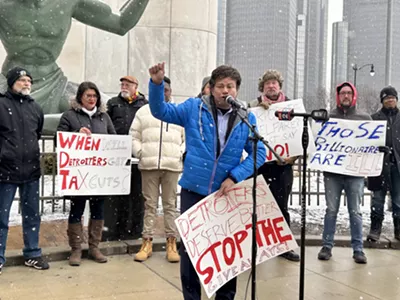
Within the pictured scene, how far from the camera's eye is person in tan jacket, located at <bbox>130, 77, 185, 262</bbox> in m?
5.54

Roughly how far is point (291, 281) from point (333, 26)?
82.3m

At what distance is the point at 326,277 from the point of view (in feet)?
17.0

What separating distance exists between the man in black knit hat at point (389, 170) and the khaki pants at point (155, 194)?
2.41 m

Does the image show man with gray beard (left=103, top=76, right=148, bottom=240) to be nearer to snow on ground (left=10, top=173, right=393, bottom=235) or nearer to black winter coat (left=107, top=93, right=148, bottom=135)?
black winter coat (left=107, top=93, right=148, bottom=135)

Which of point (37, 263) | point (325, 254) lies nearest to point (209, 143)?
point (37, 263)

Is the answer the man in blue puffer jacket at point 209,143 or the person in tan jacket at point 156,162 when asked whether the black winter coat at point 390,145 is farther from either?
the man in blue puffer jacket at point 209,143

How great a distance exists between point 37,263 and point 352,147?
11.4 ft

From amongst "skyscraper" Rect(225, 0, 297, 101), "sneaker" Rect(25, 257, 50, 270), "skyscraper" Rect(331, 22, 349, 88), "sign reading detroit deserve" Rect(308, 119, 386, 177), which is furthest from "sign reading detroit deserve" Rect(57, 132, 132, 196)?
"skyscraper" Rect(331, 22, 349, 88)

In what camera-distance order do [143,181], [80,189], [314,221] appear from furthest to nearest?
[314,221] → [143,181] → [80,189]

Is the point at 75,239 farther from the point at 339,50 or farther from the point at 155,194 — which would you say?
the point at 339,50

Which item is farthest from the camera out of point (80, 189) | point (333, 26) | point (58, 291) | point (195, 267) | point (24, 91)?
point (333, 26)

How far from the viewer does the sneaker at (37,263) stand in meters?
5.18

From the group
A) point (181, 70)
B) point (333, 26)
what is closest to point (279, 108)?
point (181, 70)

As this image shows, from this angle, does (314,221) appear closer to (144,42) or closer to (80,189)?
(80,189)
